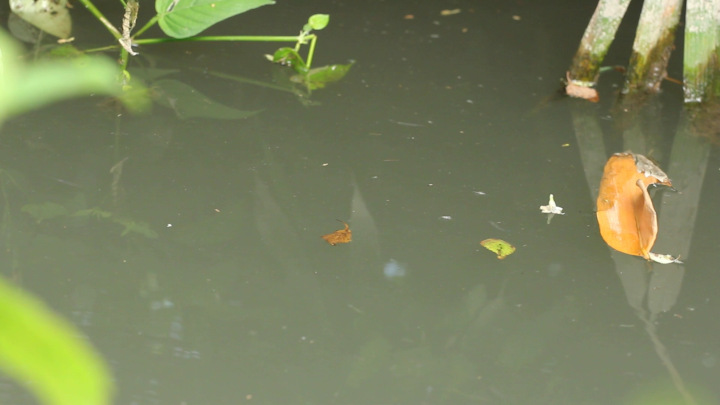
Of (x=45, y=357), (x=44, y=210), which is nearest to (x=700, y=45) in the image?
(x=44, y=210)

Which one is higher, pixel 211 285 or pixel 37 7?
pixel 37 7

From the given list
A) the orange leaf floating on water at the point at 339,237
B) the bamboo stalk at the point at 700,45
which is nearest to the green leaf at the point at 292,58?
the orange leaf floating on water at the point at 339,237

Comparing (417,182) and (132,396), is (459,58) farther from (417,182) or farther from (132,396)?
(132,396)

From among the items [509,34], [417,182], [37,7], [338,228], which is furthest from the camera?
[509,34]

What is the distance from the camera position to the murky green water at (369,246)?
38.7 inches

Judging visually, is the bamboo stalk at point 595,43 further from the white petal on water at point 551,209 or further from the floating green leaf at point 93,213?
the floating green leaf at point 93,213

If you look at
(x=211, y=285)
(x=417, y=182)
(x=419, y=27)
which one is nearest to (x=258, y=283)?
(x=211, y=285)

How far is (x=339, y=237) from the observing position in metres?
1.25

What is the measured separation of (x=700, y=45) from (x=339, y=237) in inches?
39.4

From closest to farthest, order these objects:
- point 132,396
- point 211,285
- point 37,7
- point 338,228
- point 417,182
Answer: point 132,396 → point 211,285 → point 338,228 → point 417,182 → point 37,7

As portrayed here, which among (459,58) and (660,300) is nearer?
(660,300)

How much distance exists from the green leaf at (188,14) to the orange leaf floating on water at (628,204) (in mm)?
850

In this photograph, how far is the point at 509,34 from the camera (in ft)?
6.98

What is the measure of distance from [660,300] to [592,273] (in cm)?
11
